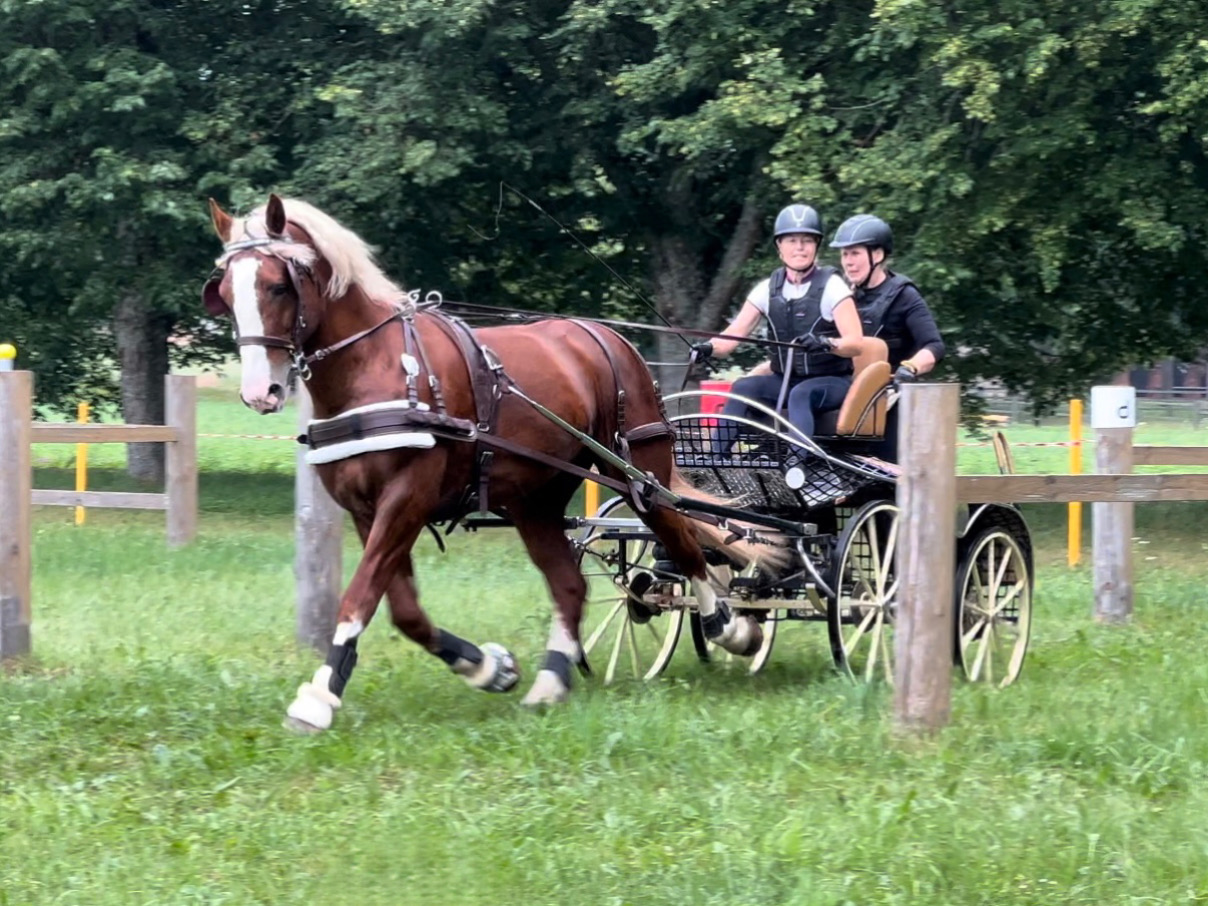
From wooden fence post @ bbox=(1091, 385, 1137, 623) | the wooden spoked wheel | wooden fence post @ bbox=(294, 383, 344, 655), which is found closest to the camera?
the wooden spoked wheel

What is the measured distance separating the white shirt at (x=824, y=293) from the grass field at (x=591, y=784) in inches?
65.8

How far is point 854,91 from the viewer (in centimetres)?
1540

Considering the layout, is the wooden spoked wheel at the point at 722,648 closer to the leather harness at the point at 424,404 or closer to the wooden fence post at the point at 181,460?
the leather harness at the point at 424,404

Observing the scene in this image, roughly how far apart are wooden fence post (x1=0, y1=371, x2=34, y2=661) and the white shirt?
10.8 feet

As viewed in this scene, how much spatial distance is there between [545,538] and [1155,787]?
9.59 ft

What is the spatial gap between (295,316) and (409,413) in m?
0.53

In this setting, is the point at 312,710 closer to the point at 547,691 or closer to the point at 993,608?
the point at 547,691

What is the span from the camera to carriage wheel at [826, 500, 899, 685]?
23.3ft

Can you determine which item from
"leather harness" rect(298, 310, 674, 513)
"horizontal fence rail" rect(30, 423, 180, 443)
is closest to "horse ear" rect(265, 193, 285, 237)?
"leather harness" rect(298, 310, 674, 513)

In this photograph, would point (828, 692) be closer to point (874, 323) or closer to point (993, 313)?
point (874, 323)

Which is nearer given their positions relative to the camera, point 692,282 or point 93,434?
point 93,434

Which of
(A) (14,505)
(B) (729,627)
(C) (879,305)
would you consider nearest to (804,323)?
(C) (879,305)

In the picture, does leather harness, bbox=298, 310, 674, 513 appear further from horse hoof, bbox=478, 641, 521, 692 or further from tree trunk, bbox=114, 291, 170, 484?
tree trunk, bbox=114, 291, 170, 484

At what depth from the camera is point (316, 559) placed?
7.75m
